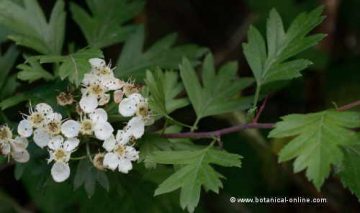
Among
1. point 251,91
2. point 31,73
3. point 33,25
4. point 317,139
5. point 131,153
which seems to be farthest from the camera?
point 251,91

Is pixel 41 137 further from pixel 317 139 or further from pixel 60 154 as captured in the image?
pixel 317 139

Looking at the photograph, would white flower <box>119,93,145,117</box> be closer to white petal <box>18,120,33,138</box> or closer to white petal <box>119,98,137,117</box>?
white petal <box>119,98,137,117</box>

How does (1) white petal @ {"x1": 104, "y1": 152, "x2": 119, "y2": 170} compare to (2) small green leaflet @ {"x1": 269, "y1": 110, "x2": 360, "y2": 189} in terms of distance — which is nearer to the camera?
(2) small green leaflet @ {"x1": 269, "y1": 110, "x2": 360, "y2": 189}

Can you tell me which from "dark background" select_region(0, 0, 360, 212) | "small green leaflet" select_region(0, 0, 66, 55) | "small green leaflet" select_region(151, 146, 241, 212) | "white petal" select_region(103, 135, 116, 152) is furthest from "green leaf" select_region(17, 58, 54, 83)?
"dark background" select_region(0, 0, 360, 212)

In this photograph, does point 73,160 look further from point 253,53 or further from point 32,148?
point 253,53

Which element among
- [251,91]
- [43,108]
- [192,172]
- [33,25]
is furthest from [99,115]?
[251,91]

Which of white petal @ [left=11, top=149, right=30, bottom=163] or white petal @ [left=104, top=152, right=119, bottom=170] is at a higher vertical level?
white petal @ [left=11, top=149, right=30, bottom=163]
